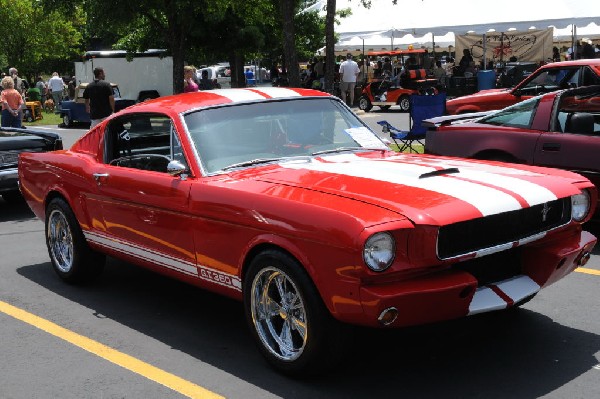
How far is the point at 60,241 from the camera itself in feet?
23.1

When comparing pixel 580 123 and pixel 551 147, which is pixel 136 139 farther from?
pixel 580 123

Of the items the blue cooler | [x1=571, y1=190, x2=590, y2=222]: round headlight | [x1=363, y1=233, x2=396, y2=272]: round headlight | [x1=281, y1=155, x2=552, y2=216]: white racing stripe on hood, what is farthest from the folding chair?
the blue cooler

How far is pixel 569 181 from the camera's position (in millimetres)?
5098

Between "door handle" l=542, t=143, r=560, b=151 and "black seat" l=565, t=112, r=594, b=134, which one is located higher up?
"black seat" l=565, t=112, r=594, b=134

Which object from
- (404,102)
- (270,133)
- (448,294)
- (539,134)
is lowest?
(404,102)

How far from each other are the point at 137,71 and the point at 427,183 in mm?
28158

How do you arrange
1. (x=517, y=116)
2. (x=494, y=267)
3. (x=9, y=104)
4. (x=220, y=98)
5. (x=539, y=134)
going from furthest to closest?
(x=9, y=104), (x=517, y=116), (x=539, y=134), (x=220, y=98), (x=494, y=267)

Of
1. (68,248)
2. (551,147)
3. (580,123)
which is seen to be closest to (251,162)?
(68,248)

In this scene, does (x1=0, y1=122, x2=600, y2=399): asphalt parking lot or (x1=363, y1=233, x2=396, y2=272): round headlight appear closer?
(x1=363, y1=233, x2=396, y2=272): round headlight

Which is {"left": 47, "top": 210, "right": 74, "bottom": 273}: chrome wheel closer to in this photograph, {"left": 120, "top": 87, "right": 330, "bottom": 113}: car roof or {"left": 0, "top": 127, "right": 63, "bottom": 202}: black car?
{"left": 120, "top": 87, "right": 330, "bottom": 113}: car roof

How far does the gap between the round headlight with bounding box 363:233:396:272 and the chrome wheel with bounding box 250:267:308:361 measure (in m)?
0.54

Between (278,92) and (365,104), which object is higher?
(278,92)

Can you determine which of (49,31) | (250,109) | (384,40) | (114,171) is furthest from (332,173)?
(49,31)

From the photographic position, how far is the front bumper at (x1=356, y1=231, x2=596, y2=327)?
407 centimetres
